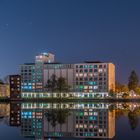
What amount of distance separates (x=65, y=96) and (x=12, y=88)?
996 inches

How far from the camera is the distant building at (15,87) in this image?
15751 cm

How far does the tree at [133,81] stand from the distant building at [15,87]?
46.4 metres

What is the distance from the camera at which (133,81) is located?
471ft

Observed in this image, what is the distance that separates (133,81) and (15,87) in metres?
51.1

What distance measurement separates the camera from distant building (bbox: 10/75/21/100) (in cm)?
15751

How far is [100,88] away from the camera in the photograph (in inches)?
5861

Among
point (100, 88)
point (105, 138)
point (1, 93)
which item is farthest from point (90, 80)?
point (105, 138)

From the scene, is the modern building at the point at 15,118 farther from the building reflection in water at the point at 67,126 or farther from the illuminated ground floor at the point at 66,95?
the illuminated ground floor at the point at 66,95

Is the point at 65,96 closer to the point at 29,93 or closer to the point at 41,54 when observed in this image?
the point at 29,93

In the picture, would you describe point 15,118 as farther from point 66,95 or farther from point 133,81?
point 66,95

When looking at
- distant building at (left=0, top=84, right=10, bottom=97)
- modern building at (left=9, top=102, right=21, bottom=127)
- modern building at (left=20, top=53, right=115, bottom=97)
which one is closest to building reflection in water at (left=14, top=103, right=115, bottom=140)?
modern building at (left=9, top=102, right=21, bottom=127)

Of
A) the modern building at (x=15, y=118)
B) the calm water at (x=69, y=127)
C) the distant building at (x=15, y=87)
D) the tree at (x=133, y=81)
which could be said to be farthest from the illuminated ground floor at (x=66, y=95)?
the calm water at (x=69, y=127)

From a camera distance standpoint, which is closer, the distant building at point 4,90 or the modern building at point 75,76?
the modern building at point 75,76

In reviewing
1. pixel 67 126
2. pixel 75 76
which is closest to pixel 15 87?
pixel 75 76
